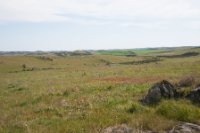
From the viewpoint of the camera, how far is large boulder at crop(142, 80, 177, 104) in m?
14.0

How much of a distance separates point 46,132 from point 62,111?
12.6 ft

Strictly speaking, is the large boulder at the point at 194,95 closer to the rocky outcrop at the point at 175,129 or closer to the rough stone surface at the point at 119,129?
the rocky outcrop at the point at 175,129

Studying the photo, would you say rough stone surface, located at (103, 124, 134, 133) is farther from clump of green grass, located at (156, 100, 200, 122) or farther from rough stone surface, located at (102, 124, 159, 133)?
clump of green grass, located at (156, 100, 200, 122)

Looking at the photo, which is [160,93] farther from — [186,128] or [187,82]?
[186,128]

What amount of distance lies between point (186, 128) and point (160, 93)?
430cm

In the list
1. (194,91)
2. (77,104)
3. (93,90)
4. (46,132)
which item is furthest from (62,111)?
(93,90)

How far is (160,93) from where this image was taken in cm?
1412

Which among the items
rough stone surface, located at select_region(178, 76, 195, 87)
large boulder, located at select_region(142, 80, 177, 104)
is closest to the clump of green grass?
large boulder, located at select_region(142, 80, 177, 104)

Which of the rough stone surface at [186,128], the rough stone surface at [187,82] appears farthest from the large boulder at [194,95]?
the rough stone surface at [186,128]

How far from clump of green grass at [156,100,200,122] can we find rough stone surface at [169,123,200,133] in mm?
812

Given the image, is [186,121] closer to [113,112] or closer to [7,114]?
[113,112]

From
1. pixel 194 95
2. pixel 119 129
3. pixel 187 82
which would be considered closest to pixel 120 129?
→ pixel 119 129

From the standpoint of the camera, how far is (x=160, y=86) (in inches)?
564

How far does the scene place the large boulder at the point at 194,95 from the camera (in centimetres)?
1301
